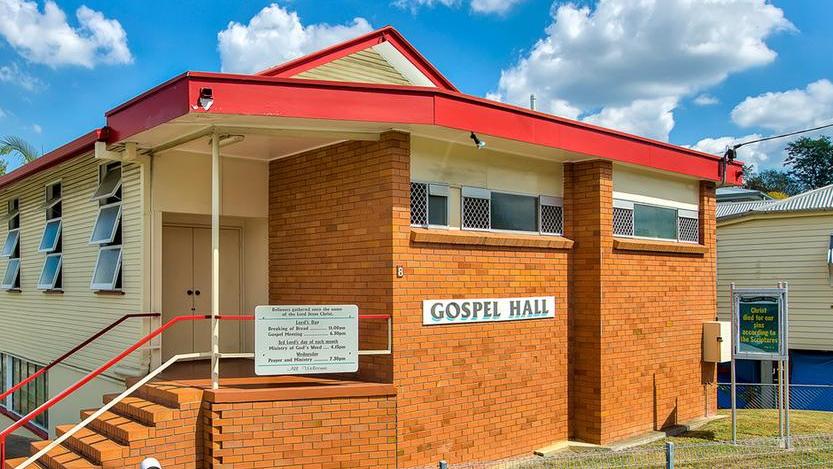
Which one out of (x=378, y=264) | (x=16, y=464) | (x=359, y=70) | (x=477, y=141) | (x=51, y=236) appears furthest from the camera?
(x=51, y=236)

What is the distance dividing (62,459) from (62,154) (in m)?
4.86

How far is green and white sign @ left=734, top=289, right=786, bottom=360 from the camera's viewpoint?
9453 mm

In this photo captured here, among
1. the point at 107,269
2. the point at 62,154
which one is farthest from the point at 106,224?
the point at 62,154

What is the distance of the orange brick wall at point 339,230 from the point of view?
299 inches

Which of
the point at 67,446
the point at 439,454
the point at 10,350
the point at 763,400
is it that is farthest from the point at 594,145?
the point at 10,350

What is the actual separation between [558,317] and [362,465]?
353 cm

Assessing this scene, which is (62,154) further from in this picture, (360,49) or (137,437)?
(137,437)

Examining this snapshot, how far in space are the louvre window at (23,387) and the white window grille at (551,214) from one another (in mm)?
8658

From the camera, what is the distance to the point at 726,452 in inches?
339

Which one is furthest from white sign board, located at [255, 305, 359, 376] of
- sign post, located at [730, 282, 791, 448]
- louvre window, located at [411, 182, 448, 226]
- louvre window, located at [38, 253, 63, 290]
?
louvre window, located at [38, 253, 63, 290]

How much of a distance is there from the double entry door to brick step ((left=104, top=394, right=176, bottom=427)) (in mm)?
1967

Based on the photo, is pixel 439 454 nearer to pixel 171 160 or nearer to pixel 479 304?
pixel 479 304

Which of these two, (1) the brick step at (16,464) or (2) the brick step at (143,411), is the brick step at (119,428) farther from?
(1) the brick step at (16,464)

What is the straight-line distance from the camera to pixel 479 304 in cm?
829
